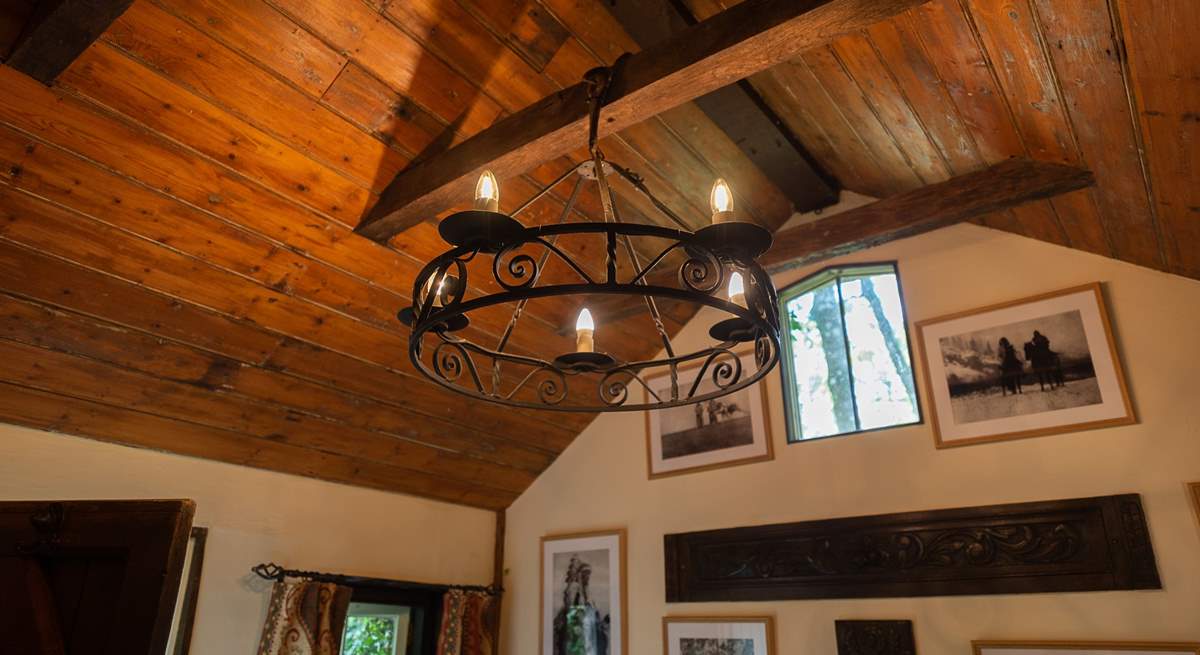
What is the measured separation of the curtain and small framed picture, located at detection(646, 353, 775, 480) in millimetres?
1579

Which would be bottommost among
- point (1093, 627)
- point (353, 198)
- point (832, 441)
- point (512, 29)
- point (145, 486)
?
point (1093, 627)

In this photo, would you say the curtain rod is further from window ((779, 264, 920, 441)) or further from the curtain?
window ((779, 264, 920, 441))

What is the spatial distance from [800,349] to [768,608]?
3.82 ft

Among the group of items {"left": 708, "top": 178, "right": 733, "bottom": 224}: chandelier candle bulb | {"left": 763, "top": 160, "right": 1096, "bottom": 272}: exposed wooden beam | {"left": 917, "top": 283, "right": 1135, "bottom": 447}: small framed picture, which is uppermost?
{"left": 763, "top": 160, "right": 1096, "bottom": 272}: exposed wooden beam

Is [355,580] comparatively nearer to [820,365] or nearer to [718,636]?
[718,636]

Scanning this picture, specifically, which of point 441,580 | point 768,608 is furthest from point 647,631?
point 441,580

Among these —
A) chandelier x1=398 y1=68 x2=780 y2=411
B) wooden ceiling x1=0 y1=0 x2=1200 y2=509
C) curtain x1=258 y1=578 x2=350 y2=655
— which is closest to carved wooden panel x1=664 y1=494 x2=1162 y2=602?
wooden ceiling x1=0 y1=0 x2=1200 y2=509

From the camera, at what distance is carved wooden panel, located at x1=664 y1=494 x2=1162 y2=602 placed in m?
2.69

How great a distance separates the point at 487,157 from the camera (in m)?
2.41

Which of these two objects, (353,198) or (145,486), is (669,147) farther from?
(145,486)

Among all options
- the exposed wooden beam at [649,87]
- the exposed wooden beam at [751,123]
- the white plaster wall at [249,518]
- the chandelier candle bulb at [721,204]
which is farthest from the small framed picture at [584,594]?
the chandelier candle bulb at [721,204]

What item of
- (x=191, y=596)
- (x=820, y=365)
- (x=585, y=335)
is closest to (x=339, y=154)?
(x=585, y=335)

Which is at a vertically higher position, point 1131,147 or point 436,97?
point 436,97

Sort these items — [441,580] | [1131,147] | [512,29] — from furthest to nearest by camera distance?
[441,580] < [512,29] < [1131,147]
